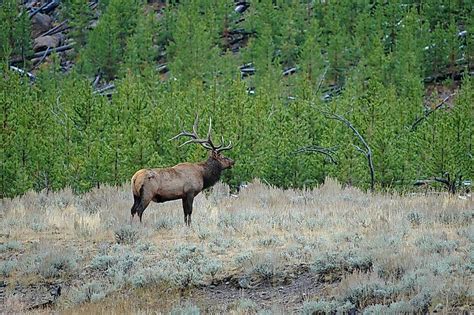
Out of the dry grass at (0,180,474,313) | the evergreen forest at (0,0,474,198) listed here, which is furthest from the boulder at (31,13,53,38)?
the dry grass at (0,180,474,313)

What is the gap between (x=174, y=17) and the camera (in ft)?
154

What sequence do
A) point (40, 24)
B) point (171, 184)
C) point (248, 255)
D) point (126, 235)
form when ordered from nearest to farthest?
point (248, 255) < point (126, 235) < point (171, 184) < point (40, 24)

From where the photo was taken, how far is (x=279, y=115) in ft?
73.6

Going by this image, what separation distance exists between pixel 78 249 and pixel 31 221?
2095mm

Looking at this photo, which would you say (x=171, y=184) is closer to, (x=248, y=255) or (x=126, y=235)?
(x=126, y=235)

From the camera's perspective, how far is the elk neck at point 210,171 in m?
13.6

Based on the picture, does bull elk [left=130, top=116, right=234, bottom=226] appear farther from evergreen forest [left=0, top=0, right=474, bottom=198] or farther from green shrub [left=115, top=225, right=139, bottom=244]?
evergreen forest [left=0, top=0, right=474, bottom=198]

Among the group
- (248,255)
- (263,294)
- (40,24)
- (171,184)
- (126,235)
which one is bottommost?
(263,294)

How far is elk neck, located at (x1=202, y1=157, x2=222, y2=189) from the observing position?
13.6m

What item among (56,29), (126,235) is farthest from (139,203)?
(56,29)

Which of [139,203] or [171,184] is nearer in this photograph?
[139,203]

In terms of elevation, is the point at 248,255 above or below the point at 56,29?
below

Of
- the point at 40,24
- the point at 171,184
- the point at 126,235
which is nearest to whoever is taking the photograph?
the point at 126,235

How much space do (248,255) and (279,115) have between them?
40.5ft
